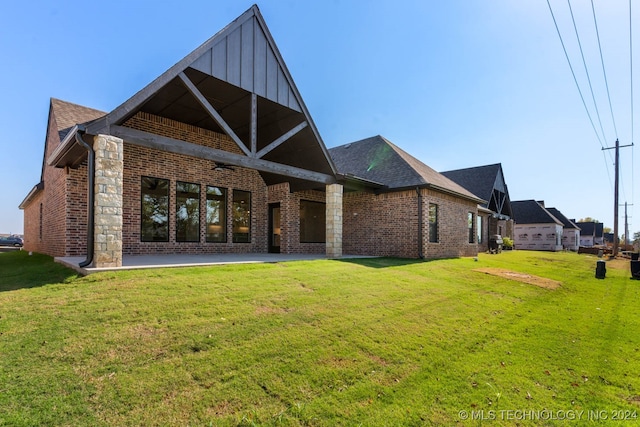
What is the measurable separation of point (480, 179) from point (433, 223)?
1706 centimetres

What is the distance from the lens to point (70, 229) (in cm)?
912

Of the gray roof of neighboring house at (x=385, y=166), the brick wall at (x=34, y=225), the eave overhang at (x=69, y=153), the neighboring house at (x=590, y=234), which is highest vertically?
the gray roof of neighboring house at (x=385, y=166)

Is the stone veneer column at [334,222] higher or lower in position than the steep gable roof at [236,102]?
lower

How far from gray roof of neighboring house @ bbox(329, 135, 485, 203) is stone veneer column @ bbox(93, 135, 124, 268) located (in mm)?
A: 7652

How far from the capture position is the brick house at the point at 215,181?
6934 millimetres

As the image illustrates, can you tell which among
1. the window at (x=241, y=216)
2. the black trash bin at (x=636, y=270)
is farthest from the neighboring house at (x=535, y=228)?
the window at (x=241, y=216)

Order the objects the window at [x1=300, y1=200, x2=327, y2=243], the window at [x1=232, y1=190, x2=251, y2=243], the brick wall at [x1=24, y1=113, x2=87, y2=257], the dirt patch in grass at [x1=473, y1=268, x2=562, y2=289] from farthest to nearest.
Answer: the window at [x1=300, y1=200, x2=327, y2=243]
the window at [x1=232, y1=190, x2=251, y2=243]
the dirt patch in grass at [x1=473, y1=268, x2=562, y2=289]
the brick wall at [x1=24, y1=113, x2=87, y2=257]

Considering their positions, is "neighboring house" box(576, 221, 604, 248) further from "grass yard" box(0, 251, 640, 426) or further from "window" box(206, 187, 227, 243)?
"window" box(206, 187, 227, 243)

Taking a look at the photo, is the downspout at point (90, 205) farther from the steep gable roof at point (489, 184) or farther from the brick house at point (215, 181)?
the steep gable roof at point (489, 184)

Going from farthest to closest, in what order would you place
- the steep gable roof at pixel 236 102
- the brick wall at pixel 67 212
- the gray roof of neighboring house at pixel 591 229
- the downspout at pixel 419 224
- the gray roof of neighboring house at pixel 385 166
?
the gray roof of neighboring house at pixel 591 229 → the gray roof of neighboring house at pixel 385 166 → the downspout at pixel 419 224 → the brick wall at pixel 67 212 → the steep gable roof at pixel 236 102

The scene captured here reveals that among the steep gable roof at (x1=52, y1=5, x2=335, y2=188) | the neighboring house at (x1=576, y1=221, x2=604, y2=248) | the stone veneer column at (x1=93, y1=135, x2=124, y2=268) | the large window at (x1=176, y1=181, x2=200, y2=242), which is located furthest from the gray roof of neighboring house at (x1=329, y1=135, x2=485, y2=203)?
the neighboring house at (x1=576, y1=221, x2=604, y2=248)

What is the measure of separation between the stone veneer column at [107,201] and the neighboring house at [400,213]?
7.37m

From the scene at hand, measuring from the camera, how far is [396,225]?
13.5 meters

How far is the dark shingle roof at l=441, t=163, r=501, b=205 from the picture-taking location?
2641 centimetres
